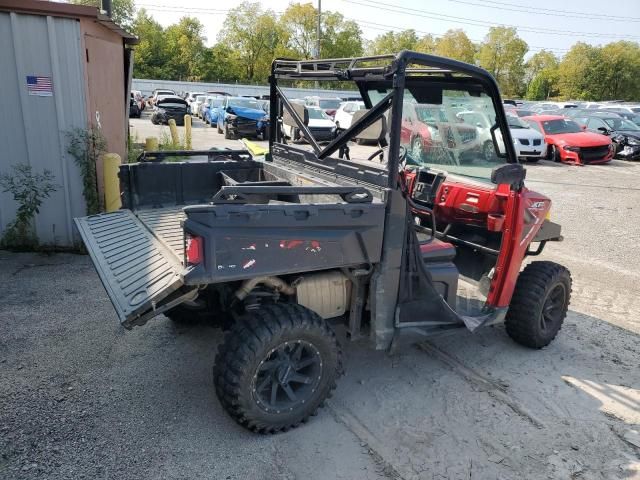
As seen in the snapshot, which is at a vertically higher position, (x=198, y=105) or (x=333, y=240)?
(x=198, y=105)

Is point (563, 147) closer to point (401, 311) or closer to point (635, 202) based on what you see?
point (635, 202)

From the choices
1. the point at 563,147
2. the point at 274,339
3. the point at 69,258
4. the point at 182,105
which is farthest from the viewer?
the point at 182,105

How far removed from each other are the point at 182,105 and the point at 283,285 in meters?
24.2

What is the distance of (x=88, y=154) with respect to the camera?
630 centimetres

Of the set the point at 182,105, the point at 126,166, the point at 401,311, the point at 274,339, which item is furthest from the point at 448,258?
the point at 182,105

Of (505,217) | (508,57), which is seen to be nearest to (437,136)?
(505,217)

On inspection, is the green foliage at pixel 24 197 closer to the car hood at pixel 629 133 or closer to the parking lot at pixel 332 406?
the parking lot at pixel 332 406

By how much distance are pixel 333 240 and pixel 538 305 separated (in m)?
2.06

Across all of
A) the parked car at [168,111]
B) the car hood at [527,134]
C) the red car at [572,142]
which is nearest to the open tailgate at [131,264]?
the car hood at [527,134]

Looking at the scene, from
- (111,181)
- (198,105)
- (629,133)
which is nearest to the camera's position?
(111,181)

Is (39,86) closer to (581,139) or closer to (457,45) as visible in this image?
(581,139)

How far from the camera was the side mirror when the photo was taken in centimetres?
348

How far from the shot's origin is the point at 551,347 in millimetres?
4414

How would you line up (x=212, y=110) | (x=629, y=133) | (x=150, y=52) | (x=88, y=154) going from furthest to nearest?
1. (x=150, y=52)
2. (x=212, y=110)
3. (x=629, y=133)
4. (x=88, y=154)
